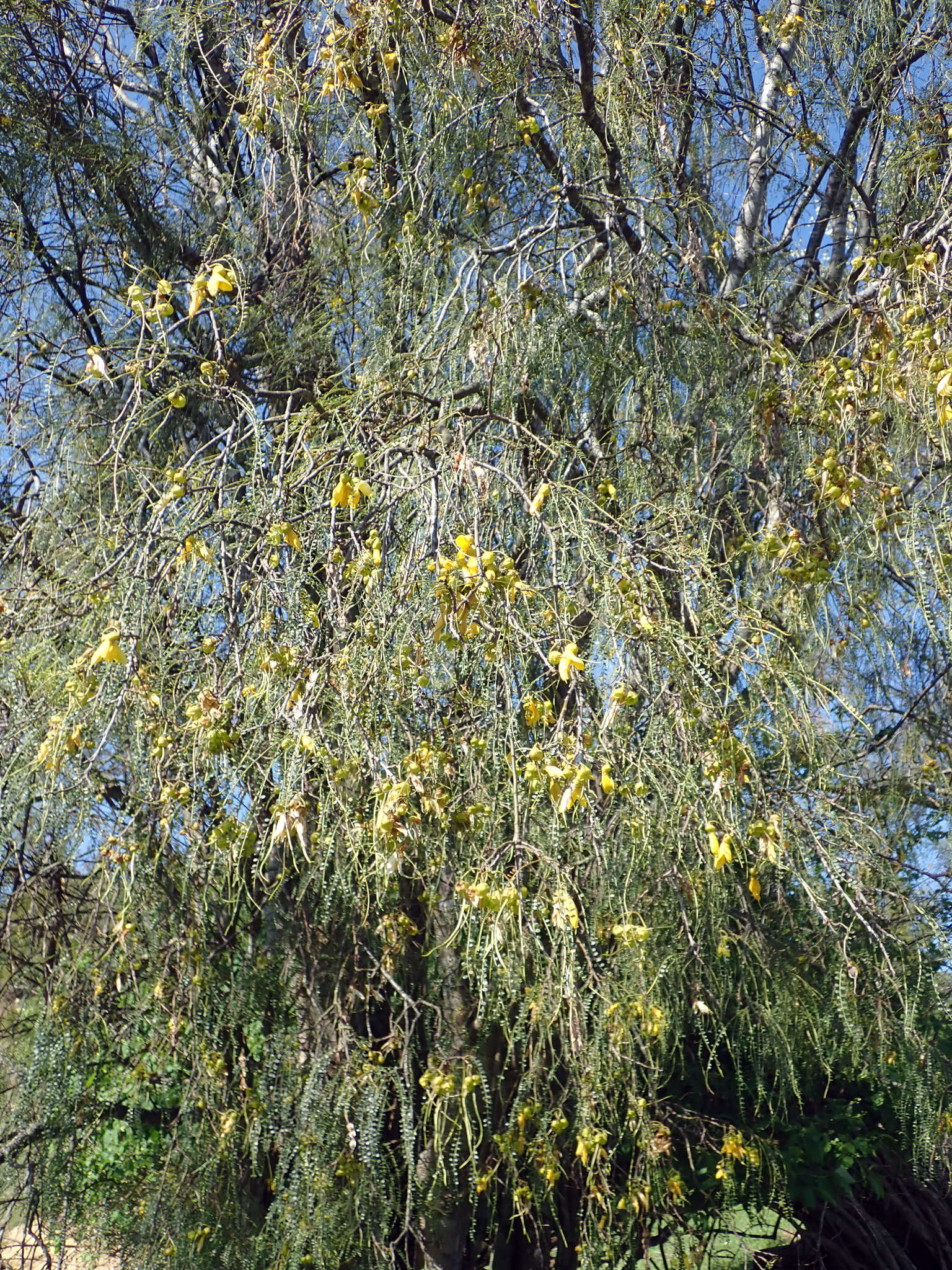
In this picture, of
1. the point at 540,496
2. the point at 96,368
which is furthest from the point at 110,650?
the point at 540,496

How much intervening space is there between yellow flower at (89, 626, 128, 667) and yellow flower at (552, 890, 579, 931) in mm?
779

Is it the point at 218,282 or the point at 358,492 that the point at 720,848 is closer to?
the point at 358,492

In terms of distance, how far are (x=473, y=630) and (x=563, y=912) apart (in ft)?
1.51

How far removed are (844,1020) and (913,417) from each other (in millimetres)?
1297

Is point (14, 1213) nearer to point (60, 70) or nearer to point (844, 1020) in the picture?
point (844, 1020)

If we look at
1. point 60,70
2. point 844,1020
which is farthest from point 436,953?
point 60,70

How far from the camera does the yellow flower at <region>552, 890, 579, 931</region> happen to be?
1.86 metres

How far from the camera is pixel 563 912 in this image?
6.17ft

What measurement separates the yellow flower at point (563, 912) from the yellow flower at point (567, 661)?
1.14 ft

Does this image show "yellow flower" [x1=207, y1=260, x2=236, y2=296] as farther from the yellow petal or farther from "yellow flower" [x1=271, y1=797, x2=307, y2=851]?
"yellow flower" [x1=271, y1=797, x2=307, y2=851]

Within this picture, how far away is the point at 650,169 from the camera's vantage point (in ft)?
10.9

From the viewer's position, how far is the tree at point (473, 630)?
2.12m

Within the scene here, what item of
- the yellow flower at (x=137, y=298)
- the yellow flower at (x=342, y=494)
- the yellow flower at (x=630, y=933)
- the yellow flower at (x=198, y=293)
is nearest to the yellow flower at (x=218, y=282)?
the yellow flower at (x=198, y=293)

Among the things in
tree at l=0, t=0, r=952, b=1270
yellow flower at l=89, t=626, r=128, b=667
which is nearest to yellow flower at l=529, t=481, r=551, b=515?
tree at l=0, t=0, r=952, b=1270
